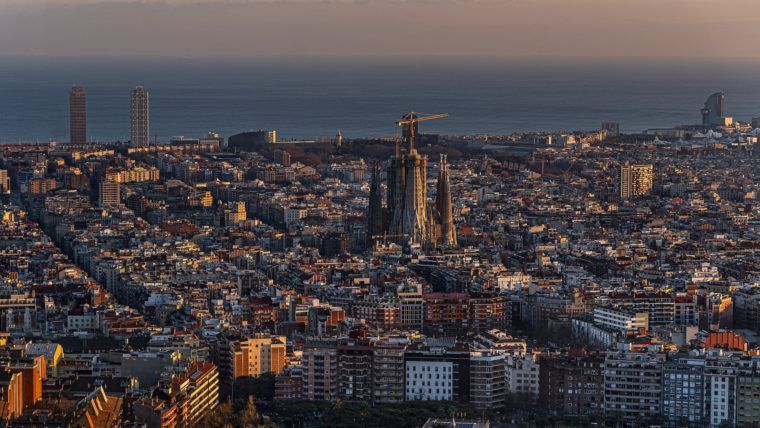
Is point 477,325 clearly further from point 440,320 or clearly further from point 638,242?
point 638,242

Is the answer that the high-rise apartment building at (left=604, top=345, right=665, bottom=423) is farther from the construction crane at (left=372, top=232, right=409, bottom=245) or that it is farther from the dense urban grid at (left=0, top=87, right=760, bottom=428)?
the construction crane at (left=372, top=232, right=409, bottom=245)

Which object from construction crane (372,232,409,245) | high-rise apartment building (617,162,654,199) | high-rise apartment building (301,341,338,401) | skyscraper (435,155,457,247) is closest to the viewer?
high-rise apartment building (301,341,338,401)

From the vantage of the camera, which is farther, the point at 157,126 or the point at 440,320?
the point at 157,126

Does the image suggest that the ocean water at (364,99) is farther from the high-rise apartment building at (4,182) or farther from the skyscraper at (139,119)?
the high-rise apartment building at (4,182)

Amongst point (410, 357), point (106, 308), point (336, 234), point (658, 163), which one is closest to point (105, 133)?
point (658, 163)

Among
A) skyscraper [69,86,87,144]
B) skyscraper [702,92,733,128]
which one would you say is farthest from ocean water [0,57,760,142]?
skyscraper [69,86,87,144]

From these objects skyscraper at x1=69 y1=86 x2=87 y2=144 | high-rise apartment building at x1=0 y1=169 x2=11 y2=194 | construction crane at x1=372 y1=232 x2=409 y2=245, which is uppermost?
skyscraper at x1=69 y1=86 x2=87 y2=144

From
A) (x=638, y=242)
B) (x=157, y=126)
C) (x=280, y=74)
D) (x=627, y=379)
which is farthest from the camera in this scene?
(x=280, y=74)
